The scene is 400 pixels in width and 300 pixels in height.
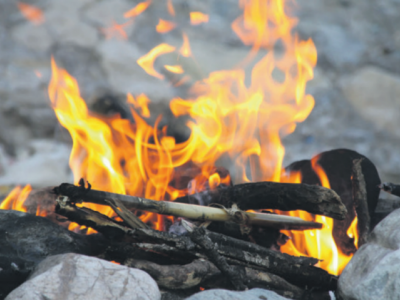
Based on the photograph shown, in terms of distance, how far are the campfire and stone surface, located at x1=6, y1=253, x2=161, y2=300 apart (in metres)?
0.36

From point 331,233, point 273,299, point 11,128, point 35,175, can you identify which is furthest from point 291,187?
point 11,128

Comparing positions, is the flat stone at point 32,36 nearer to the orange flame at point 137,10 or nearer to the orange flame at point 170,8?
the orange flame at point 137,10

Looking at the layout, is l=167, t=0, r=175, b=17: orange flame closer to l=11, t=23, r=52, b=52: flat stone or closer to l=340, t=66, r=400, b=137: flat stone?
l=11, t=23, r=52, b=52: flat stone

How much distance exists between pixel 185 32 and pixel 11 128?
7.53 feet

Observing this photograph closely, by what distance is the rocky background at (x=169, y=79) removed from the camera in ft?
16.2

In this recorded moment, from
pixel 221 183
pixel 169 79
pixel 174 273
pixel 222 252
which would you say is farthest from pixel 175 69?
pixel 174 273

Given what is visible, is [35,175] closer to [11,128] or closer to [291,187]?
[11,128]

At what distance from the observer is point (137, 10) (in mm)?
5180

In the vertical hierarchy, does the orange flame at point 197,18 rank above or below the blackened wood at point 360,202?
above

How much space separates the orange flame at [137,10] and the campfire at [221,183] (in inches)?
0.5

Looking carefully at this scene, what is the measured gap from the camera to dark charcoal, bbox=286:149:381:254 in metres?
3.80

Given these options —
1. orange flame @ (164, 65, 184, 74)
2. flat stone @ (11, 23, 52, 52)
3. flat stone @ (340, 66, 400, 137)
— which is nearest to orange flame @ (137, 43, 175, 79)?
orange flame @ (164, 65, 184, 74)

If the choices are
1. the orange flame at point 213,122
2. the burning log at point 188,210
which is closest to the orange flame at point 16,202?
the orange flame at point 213,122

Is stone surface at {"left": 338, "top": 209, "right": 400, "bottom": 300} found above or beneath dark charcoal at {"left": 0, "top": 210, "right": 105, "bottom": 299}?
beneath
